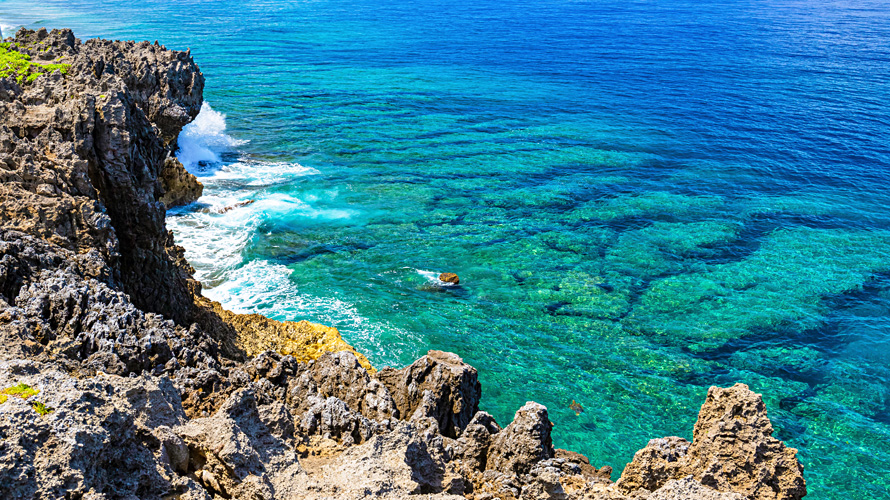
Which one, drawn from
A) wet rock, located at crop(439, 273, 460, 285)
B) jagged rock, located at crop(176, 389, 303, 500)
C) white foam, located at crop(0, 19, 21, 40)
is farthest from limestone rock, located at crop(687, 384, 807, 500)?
white foam, located at crop(0, 19, 21, 40)

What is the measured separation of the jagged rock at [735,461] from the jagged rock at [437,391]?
188 inches

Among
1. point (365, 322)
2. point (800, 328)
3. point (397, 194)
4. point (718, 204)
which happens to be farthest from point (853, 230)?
point (365, 322)

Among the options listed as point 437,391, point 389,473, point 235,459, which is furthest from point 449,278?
point 235,459

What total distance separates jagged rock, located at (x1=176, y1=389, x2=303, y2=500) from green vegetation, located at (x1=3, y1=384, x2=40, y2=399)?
8.33 feet

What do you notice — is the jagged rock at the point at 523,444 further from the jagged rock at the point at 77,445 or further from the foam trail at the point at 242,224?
the foam trail at the point at 242,224

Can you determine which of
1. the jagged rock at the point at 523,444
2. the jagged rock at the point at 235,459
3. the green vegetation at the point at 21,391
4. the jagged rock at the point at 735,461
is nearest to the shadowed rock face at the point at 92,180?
the green vegetation at the point at 21,391

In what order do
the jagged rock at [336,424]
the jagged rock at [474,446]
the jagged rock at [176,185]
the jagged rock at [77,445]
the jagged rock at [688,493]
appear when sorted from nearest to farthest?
1. the jagged rock at [77,445]
2. the jagged rock at [688,493]
3. the jagged rock at [336,424]
4. the jagged rock at [474,446]
5. the jagged rock at [176,185]

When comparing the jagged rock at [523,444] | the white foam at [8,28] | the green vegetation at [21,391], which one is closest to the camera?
the green vegetation at [21,391]

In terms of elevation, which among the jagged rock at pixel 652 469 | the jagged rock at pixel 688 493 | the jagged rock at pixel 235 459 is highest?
the jagged rock at pixel 235 459

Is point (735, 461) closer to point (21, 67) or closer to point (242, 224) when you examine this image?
point (21, 67)

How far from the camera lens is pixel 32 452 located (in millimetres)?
6926

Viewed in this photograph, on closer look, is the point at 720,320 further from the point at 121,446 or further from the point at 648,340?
the point at 121,446

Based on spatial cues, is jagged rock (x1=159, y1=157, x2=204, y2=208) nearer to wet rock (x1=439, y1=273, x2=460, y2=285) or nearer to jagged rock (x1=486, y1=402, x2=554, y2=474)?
wet rock (x1=439, y1=273, x2=460, y2=285)

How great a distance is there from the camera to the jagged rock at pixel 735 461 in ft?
38.0
